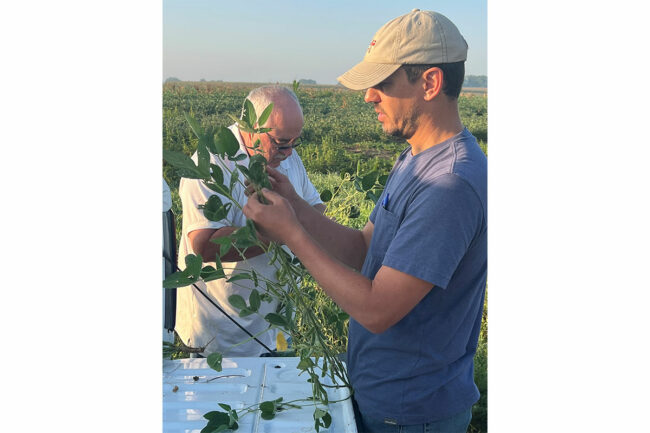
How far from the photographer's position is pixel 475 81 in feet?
4.89

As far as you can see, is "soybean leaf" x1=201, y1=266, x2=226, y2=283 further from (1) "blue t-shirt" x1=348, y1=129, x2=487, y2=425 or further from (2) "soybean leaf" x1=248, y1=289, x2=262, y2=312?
(1) "blue t-shirt" x1=348, y1=129, x2=487, y2=425

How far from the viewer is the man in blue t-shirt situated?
47.6 inches

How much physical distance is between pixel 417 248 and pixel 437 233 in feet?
0.17

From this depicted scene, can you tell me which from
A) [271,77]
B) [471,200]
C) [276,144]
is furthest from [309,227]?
[471,200]

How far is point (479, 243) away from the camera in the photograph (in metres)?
1.32

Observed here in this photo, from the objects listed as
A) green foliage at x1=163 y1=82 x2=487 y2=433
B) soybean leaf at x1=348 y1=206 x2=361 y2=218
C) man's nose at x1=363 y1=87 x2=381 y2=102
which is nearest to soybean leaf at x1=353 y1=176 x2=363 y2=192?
green foliage at x1=163 y1=82 x2=487 y2=433

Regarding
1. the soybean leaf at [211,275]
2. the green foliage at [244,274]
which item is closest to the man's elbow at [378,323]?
the green foliage at [244,274]

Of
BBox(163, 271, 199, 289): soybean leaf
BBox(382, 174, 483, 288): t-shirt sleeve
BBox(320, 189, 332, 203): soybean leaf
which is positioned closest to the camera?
BBox(382, 174, 483, 288): t-shirt sleeve

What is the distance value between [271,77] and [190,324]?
84 centimetres

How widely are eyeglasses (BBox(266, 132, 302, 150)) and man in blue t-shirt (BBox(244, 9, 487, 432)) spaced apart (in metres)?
0.39

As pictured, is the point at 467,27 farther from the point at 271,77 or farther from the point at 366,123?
the point at 271,77

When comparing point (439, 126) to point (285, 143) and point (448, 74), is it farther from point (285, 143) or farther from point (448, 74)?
point (285, 143)

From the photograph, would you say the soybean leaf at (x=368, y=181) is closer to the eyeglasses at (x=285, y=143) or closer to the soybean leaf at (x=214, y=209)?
the eyeglasses at (x=285, y=143)

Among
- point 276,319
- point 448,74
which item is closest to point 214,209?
point 276,319
